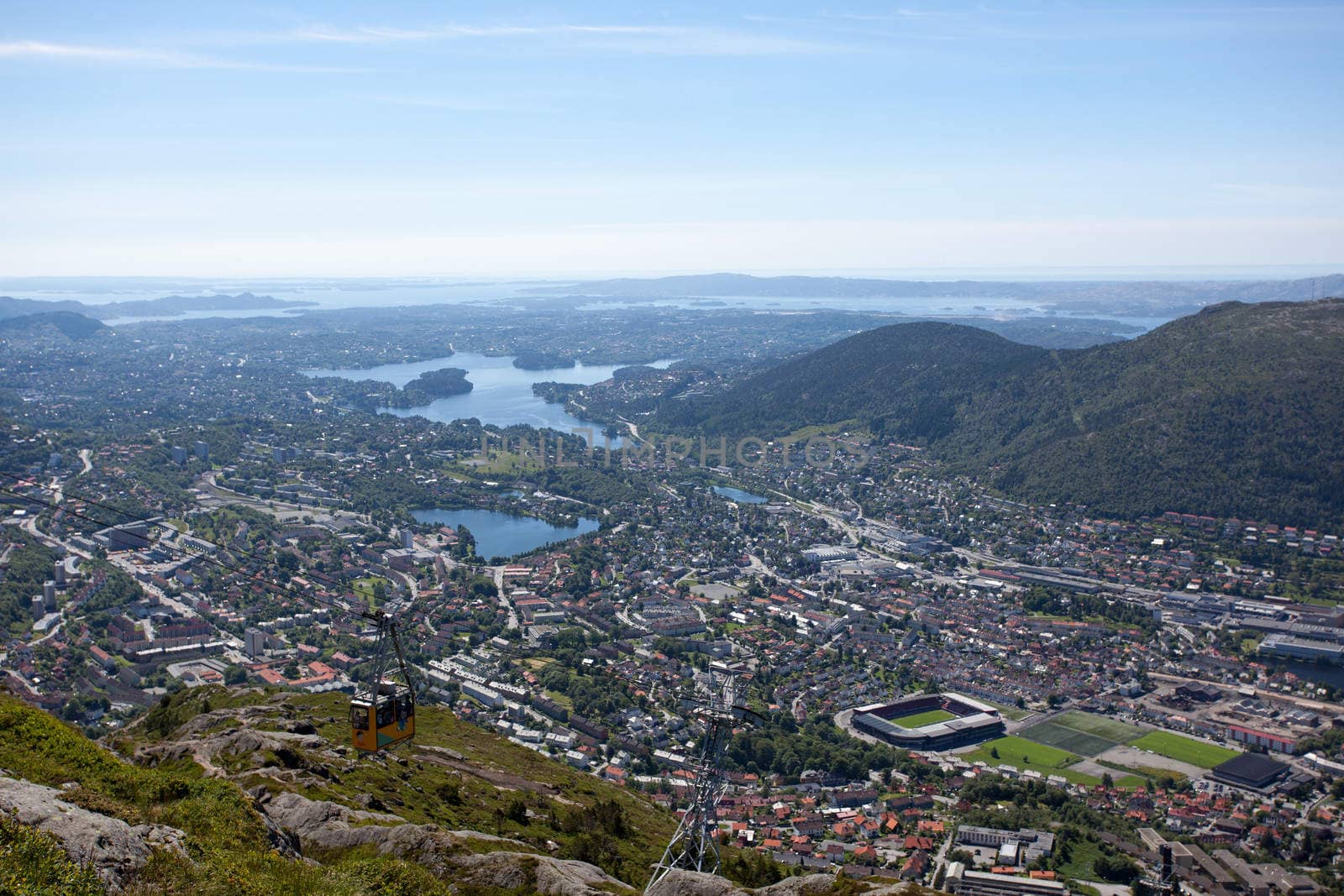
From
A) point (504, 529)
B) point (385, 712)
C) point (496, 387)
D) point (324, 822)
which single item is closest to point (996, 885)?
point (385, 712)

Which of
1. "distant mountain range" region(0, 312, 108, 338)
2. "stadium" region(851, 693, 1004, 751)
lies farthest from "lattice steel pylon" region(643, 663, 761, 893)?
"distant mountain range" region(0, 312, 108, 338)

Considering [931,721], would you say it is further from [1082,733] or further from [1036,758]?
[1082,733]

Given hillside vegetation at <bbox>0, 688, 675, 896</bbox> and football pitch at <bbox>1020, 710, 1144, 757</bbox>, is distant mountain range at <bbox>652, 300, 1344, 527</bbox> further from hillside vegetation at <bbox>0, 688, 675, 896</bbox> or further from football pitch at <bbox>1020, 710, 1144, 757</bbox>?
hillside vegetation at <bbox>0, 688, 675, 896</bbox>

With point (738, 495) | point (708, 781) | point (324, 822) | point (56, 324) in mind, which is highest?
point (56, 324)

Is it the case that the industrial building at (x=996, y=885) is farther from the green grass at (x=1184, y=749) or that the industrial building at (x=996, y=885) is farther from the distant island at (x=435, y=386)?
the distant island at (x=435, y=386)

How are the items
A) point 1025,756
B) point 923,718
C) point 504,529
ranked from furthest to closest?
point 504,529 < point 923,718 < point 1025,756

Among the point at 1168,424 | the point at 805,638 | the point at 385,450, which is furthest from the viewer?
the point at 385,450

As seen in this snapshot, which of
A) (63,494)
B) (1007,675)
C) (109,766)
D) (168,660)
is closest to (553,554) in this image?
(168,660)

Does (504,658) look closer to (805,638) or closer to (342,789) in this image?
(805,638)
